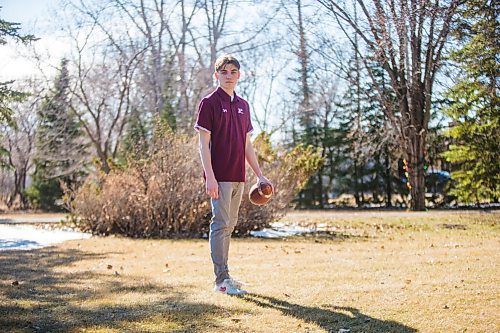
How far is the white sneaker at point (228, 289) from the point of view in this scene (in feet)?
14.6

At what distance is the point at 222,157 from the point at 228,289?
1.07m

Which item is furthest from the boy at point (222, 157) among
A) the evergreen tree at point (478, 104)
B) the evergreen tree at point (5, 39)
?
the evergreen tree at point (478, 104)

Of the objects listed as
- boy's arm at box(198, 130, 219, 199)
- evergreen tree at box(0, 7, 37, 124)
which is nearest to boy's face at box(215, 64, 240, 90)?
boy's arm at box(198, 130, 219, 199)

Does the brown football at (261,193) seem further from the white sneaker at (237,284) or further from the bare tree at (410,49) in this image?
the bare tree at (410,49)

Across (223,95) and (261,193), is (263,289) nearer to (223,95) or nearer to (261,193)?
(261,193)

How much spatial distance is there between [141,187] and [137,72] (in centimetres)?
1403

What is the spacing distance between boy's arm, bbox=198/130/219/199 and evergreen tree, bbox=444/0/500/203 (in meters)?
9.73

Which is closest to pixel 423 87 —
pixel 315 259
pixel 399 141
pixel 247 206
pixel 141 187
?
pixel 399 141

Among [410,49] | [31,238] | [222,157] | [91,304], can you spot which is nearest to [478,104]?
[410,49]

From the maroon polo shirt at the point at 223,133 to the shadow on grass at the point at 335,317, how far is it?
105 cm

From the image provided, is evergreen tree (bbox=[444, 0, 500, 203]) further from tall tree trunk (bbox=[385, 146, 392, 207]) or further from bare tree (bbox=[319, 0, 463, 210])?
tall tree trunk (bbox=[385, 146, 392, 207])

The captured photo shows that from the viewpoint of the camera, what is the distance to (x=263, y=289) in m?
4.69

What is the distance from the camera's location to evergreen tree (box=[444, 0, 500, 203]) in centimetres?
1262

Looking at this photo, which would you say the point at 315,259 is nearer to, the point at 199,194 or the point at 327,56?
the point at 199,194
